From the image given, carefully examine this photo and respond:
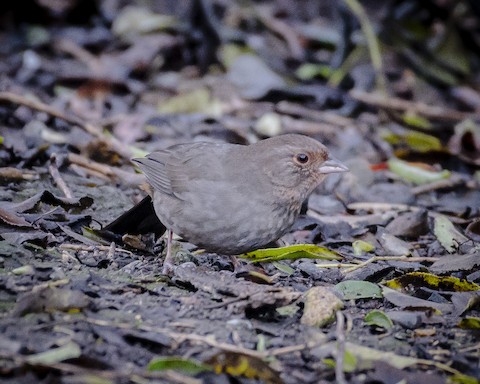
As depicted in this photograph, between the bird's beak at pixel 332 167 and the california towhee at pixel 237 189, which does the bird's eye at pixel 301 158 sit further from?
the bird's beak at pixel 332 167

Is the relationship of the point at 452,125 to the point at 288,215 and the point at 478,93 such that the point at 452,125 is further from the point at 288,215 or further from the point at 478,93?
the point at 288,215

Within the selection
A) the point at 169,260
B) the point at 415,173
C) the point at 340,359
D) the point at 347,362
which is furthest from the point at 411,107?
the point at 340,359

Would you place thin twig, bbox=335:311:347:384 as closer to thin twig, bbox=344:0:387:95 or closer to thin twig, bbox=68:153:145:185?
thin twig, bbox=68:153:145:185

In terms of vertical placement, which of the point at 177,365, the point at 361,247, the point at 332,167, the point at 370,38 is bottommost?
the point at 361,247

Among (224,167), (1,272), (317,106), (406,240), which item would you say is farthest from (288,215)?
(317,106)

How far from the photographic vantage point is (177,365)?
274cm

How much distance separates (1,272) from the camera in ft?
11.3

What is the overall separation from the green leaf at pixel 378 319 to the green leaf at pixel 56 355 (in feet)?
4.41

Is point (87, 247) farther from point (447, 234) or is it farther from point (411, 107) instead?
point (411, 107)

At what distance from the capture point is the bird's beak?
4.37 metres

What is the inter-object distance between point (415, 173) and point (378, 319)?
2.96 m

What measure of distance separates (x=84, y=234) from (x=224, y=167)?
2.86 ft

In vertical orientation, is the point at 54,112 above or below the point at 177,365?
below

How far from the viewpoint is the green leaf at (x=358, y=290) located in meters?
3.79
